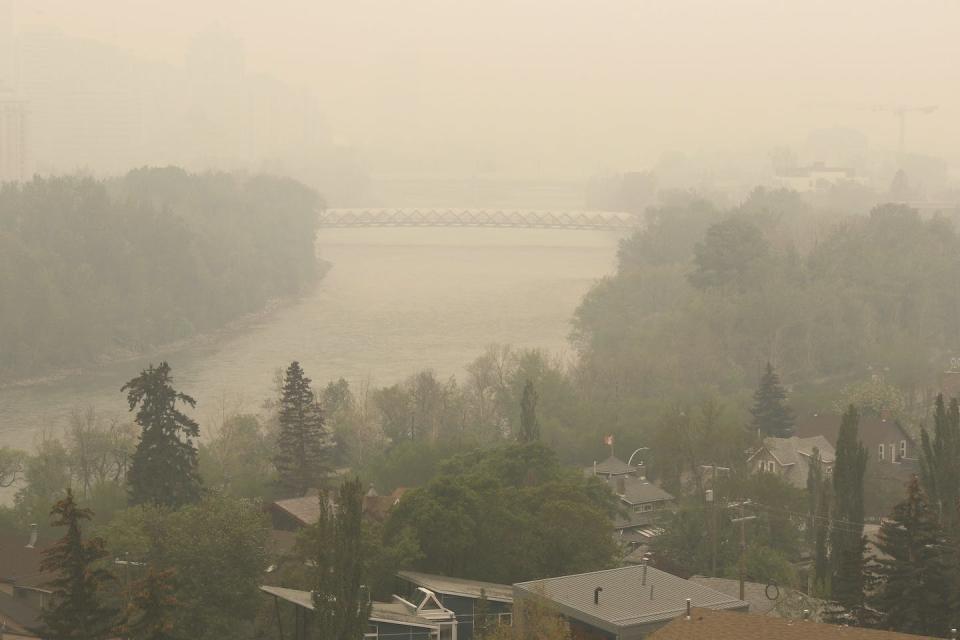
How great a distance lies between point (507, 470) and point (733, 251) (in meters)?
11.1

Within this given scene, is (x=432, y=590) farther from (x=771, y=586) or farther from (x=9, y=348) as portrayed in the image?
(x=9, y=348)

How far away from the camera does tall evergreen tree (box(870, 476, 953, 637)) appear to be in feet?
18.2

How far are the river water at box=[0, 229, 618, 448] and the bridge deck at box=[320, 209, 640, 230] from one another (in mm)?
802

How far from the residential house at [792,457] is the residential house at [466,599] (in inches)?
158

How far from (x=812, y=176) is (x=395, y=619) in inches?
1505

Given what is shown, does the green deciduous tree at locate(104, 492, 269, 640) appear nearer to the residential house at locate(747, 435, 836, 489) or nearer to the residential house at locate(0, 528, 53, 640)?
the residential house at locate(0, 528, 53, 640)

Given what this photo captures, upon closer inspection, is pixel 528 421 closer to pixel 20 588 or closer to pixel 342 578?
Answer: pixel 20 588

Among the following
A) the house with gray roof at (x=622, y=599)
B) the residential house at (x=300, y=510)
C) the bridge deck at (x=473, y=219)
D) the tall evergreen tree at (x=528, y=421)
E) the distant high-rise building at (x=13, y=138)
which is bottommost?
the residential house at (x=300, y=510)

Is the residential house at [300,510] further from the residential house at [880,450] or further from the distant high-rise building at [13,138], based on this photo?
the distant high-rise building at [13,138]

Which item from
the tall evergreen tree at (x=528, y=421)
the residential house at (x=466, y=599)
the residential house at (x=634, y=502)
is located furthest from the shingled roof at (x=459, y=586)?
the tall evergreen tree at (x=528, y=421)

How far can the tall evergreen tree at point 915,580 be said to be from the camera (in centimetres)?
556

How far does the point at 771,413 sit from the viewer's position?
12.1 metres

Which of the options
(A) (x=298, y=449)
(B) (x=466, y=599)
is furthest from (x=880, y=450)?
(B) (x=466, y=599)

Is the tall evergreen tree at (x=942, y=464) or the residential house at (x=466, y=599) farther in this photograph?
the tall evergreen tree at (x=942, y=464)
